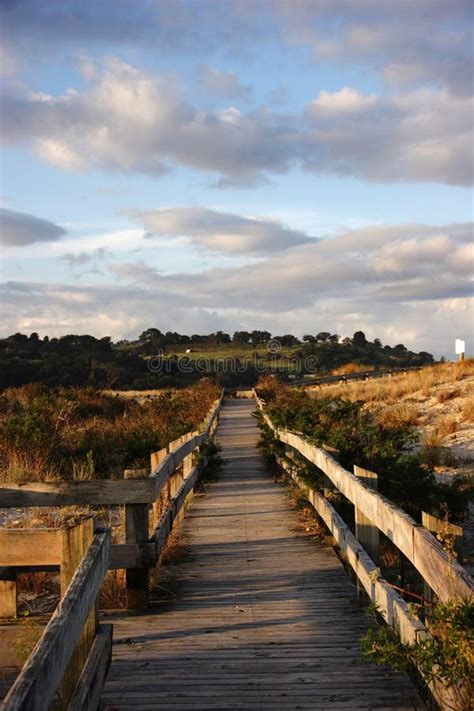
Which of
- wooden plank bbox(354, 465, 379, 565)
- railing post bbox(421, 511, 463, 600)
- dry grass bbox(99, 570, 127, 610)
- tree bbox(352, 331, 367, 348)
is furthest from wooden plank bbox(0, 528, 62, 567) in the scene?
tree bbox(352, 331, 367, 348)

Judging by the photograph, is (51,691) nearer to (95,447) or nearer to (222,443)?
(95,447)

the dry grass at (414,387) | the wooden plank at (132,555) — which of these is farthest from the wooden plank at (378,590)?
the dry grass at (414,387)

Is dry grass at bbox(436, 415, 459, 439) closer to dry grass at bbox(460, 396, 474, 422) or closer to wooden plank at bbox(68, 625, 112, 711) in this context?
dry grass at bbox(460, 396, 474, 422)

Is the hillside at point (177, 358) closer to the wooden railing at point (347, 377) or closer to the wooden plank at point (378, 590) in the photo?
the wooden railing at point (347, 377)

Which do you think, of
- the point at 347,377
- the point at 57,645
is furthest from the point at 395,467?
the point at 347,377

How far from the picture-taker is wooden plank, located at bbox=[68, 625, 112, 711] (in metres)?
3.45

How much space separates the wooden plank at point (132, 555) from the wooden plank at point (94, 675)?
183 centimetres

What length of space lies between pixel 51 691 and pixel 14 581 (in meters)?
3.23

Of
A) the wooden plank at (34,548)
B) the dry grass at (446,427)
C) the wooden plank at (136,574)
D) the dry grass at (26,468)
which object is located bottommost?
the dry grass at (446,427)

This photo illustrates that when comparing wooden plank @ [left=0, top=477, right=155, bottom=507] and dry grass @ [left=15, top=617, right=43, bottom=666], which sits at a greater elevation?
wooden plank @ [left=0, top=477, right=155, bottom=507]

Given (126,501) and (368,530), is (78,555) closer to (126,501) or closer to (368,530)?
(126,501)

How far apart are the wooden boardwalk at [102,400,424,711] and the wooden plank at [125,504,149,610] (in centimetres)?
16

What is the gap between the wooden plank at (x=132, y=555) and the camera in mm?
6191

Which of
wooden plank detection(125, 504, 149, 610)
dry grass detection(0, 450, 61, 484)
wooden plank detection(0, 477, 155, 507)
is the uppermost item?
wooden plank detection(0, 477, 155, 507)
